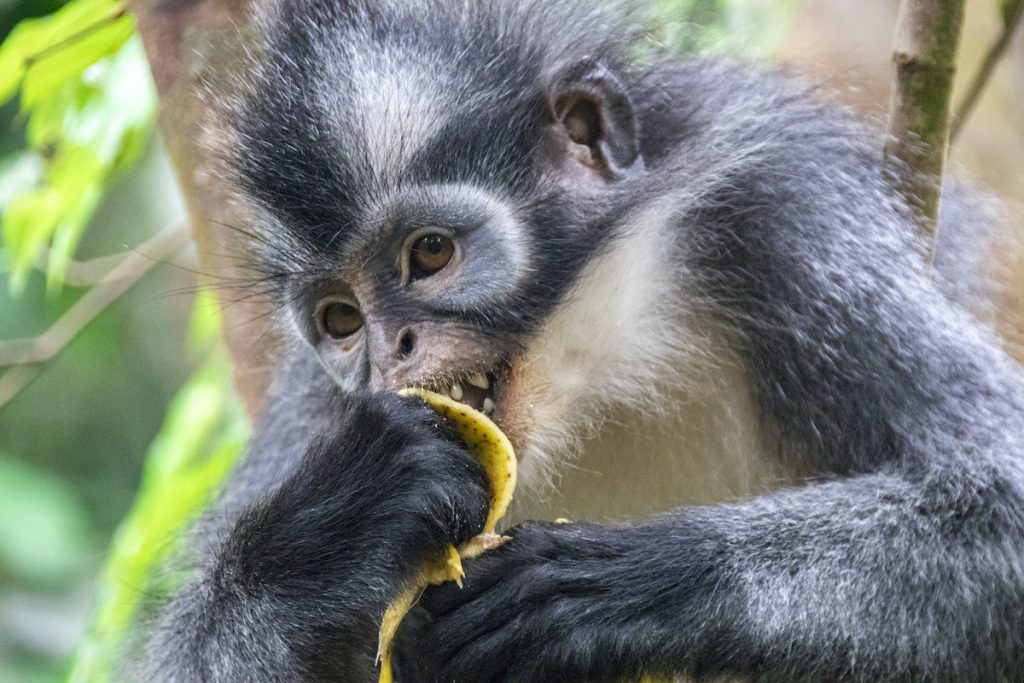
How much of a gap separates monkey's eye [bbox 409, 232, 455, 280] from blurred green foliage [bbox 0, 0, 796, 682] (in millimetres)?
727

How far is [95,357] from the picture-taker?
35.1 feet

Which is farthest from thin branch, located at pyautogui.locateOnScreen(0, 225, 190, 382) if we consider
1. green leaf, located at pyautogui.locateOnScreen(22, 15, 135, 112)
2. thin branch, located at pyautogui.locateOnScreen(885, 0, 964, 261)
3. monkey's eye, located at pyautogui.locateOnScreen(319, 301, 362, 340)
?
thin branch, located at pyautogui.locateOnScreen(885, 0, 964, 261)

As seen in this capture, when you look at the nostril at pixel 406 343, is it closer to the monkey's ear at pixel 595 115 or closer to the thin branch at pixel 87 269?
the monkey's ear at pixel 595 115

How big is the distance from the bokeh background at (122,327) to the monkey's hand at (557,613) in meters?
1.29

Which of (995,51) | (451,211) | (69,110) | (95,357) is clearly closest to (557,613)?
(451,211)

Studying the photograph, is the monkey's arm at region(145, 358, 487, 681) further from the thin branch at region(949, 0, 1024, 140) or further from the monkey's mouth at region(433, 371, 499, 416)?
the thin branch at region(949, 0, 1024, 140)

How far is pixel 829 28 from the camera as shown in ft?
20.7

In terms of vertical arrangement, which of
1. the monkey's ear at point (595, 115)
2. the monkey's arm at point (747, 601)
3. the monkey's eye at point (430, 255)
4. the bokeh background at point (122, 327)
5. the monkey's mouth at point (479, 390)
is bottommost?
the bokeh background at point (122, 327)

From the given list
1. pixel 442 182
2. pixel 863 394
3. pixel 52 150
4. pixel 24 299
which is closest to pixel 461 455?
pixel 442 182

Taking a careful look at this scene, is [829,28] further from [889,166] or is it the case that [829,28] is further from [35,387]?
[35,387]

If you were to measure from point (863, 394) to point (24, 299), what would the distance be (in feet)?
26.8

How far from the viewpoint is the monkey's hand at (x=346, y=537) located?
2.71 meters

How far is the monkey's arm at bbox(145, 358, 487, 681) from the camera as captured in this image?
271 cm

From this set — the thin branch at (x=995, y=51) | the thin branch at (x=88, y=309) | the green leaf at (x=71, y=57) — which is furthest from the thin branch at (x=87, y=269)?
the thin branch at (x=995, y=51)
